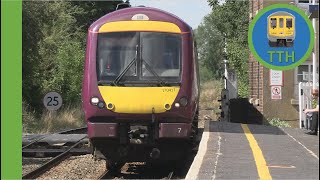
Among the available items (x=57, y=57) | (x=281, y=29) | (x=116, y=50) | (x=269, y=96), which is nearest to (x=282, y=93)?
(x=269, y=96)

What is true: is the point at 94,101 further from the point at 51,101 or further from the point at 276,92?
the point at 51,101

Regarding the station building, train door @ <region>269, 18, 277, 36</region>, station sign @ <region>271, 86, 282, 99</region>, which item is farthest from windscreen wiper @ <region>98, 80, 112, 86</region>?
the station building

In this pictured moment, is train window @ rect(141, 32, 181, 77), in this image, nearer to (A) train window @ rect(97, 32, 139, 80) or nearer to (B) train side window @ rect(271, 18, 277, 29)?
(A) train window @ rect(97, 32, 139, 80)

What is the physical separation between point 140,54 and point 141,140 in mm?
1430

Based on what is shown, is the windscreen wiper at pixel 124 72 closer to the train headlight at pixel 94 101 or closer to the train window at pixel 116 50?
the train window at pixel 116 50

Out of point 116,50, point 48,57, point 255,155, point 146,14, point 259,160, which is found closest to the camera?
point 259,160

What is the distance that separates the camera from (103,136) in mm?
9812

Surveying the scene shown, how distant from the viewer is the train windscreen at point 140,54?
1006 cm

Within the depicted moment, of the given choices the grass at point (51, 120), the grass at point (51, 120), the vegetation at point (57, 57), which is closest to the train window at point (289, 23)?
the vegetation at point (57, 57)

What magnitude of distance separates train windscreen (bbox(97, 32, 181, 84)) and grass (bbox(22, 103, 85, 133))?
13115 millimetres

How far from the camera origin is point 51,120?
85.2 ft

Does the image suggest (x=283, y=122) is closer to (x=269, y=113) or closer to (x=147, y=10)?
(x=269, y=113)

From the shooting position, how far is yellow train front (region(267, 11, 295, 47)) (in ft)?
17.1

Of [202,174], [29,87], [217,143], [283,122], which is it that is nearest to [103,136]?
[217,143]
